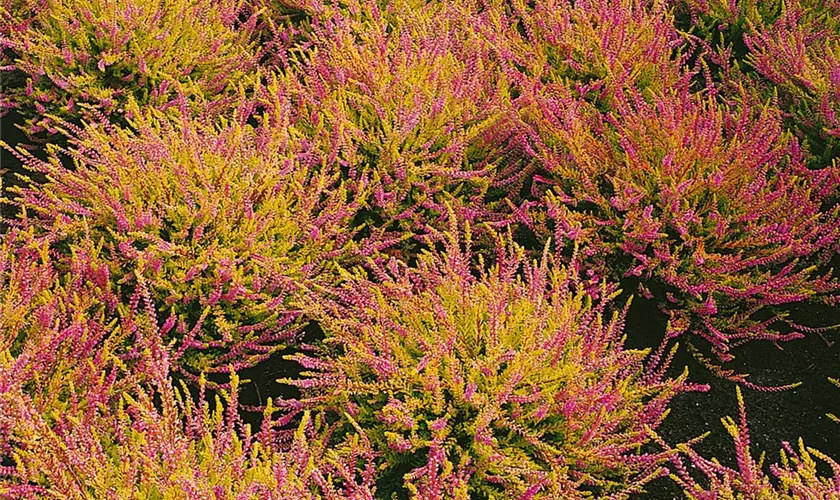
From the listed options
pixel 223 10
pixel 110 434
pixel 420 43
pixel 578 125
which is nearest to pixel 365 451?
pixel 110 434

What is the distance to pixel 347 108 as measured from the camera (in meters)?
2.79

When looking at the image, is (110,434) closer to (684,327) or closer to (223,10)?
(684,327)

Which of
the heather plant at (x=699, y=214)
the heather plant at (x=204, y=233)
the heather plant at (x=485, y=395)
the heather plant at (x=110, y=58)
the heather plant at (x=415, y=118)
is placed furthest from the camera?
the heather plant at (x=110, y=58)

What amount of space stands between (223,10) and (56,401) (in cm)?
205

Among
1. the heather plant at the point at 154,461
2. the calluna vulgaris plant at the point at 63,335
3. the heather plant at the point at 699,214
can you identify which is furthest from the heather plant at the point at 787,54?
the calluna vulgaris plant at the point at 63,335

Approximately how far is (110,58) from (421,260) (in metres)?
1.48

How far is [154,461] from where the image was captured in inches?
64.2

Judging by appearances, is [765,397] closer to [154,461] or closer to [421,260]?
[421,260]

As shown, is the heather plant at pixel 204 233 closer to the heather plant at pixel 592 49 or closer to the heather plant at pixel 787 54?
the heather plant at pixel 592 49

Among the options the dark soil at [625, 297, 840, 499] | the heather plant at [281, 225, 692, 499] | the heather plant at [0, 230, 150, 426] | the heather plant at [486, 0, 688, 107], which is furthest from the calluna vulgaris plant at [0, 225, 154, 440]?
the heather plant at [486, 0, 688, 107]

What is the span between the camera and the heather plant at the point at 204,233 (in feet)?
7.20

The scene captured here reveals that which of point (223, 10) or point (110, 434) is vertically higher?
point (223, 10)

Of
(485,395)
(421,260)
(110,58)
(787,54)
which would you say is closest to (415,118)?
(421,260)

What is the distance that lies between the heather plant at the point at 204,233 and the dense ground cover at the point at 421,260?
1cm
